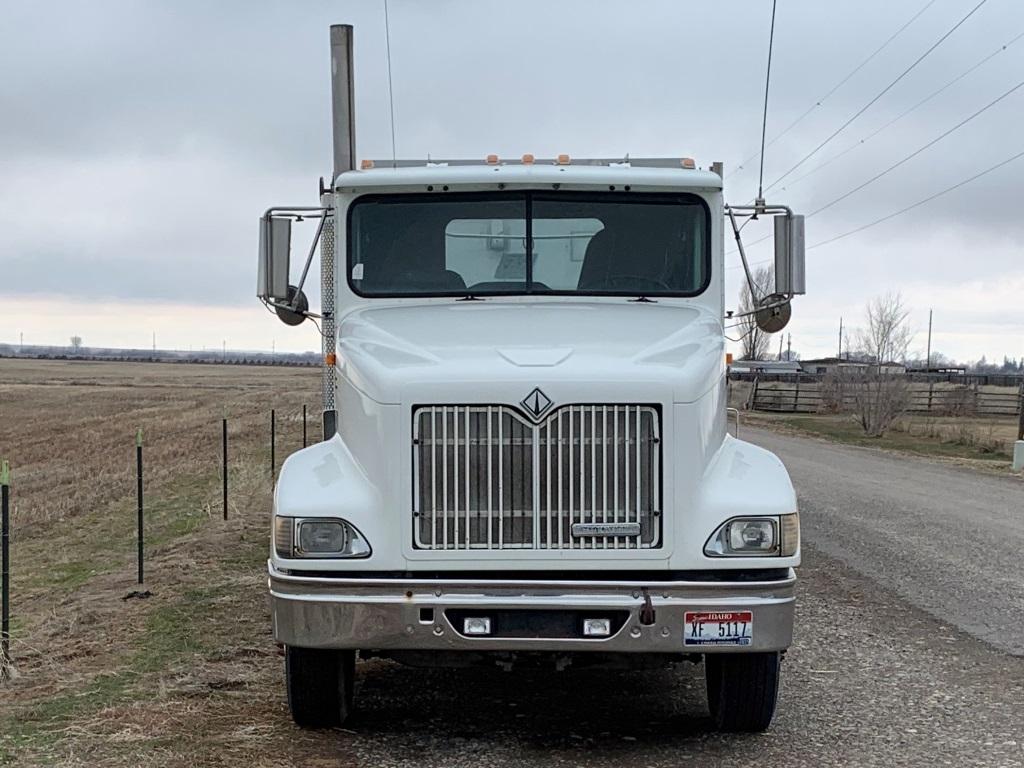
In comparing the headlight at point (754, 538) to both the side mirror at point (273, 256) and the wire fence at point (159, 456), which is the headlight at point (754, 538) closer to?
the side mirror at point (273, 256)

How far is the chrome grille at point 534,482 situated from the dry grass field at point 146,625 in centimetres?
121

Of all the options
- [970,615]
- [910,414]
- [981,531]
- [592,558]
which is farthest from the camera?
[910,414]

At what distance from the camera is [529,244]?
21.0ft

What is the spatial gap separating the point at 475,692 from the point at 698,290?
2.49 meters

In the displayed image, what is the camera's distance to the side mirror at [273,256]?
666cm

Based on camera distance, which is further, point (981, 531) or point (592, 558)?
point (981, 531)

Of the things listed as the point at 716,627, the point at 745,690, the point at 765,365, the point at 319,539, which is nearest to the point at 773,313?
the point at 745,690

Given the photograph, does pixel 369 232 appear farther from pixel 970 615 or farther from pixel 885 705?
pixel 970 615

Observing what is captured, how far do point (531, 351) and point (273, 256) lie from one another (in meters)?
1.99

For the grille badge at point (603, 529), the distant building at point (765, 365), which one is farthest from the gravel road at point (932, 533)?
the grille badge at point (603, 529)

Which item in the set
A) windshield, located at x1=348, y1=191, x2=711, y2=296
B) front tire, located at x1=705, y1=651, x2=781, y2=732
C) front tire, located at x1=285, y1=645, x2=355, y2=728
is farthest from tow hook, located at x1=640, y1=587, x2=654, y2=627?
windshield, located at x1=348, y1=191, x2=711, y2=296

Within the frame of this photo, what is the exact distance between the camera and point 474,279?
21.0 ft

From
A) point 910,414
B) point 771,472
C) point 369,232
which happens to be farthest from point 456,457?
point 910,414

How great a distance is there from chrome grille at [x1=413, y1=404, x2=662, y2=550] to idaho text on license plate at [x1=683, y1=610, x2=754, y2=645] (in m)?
0.36
